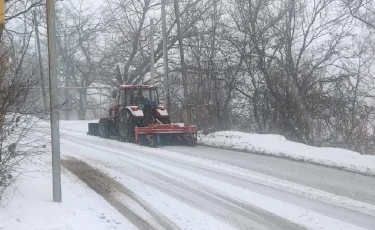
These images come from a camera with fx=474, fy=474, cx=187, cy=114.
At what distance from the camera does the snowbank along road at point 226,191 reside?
698cm

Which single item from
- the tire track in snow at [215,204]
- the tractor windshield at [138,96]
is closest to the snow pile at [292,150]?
the tractor windshield at [138,96]

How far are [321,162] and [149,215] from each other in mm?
6674

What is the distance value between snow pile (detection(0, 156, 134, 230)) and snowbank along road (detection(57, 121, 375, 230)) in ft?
0.96

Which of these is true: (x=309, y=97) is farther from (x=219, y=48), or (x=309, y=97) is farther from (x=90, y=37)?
(x=90, y=37)

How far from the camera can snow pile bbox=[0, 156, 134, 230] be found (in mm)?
6047

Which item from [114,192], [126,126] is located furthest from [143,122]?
[114,192]

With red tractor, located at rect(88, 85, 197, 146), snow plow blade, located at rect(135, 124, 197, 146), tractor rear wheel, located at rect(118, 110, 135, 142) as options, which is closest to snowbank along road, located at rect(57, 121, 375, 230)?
snow plow blade, located at rect(135, 124, 197, 146)

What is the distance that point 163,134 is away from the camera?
17609mm

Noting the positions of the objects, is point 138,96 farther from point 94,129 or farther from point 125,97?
point 94,129

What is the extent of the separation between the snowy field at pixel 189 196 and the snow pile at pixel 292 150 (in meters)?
0.65

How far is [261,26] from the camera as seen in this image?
72.5ft

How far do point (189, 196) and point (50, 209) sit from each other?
2694 mm

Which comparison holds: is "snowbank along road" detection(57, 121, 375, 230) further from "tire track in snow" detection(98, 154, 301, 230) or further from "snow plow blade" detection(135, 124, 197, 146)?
"snow plow blade" detection(135, 124, 197, 146)

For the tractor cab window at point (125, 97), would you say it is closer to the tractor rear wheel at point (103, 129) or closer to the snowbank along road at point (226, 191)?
the tractor rear wheel at point (103, 129)
